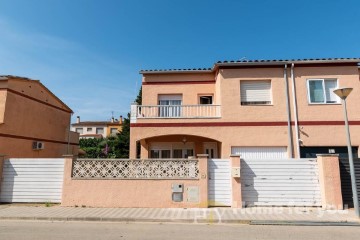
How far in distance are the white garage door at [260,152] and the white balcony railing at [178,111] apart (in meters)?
2.05

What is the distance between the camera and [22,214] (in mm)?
7859

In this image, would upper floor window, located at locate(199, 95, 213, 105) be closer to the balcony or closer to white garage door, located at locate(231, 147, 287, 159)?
the balcony

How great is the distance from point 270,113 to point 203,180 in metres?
Answer: 5.61

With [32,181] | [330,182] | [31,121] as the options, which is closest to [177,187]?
[330,182]

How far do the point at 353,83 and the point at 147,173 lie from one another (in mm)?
11130

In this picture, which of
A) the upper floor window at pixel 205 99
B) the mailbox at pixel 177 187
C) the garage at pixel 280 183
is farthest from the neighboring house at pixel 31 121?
the garage at pixel 280 183

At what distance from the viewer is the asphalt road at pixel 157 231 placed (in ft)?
18.8

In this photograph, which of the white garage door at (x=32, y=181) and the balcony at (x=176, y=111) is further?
the balcony at (x=176, y=111)

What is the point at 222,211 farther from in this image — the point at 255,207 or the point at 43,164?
the point at 43,164

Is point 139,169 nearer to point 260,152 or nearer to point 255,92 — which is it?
point 260,152

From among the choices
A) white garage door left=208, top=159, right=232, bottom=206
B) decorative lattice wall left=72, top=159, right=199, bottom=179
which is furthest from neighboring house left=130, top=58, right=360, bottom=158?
white garage door left=208, top=159, right=232, bottom=206

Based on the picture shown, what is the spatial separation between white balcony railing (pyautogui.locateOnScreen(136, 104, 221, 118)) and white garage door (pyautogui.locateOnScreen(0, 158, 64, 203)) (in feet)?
15.5

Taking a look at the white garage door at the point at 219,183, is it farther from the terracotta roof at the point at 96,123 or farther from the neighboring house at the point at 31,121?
the terracotta roof at the point at 96,123

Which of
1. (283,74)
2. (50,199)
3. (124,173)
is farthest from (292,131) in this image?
(50,199)
